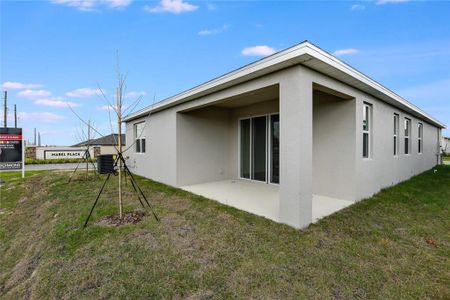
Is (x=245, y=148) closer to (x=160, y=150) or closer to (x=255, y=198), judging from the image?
(x=255, y=198)

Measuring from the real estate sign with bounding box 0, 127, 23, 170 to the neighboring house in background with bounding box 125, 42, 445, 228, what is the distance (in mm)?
5213

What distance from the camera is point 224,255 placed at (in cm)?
286

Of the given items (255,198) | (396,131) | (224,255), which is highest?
(396,131)

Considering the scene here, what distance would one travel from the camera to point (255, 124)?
24.5 feet

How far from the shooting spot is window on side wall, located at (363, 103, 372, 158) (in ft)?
18.7

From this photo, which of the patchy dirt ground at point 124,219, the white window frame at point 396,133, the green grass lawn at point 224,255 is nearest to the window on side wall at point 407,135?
the white window frame at point 396,133

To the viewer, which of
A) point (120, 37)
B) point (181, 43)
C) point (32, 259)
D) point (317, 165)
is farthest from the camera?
point (181, 43)

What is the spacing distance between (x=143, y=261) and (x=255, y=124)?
18.5 feet

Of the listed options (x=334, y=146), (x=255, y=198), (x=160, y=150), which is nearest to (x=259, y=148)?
(x=255, y=198)

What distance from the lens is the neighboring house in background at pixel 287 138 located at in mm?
3766

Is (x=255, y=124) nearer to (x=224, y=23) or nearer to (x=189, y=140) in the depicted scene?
(x=189, y=140)

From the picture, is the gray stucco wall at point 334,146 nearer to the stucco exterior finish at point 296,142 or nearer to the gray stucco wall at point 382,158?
the stucco exterior finish at point 296,142

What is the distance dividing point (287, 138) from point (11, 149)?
1223cm

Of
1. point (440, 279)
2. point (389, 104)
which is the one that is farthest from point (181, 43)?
point (440, 279)
